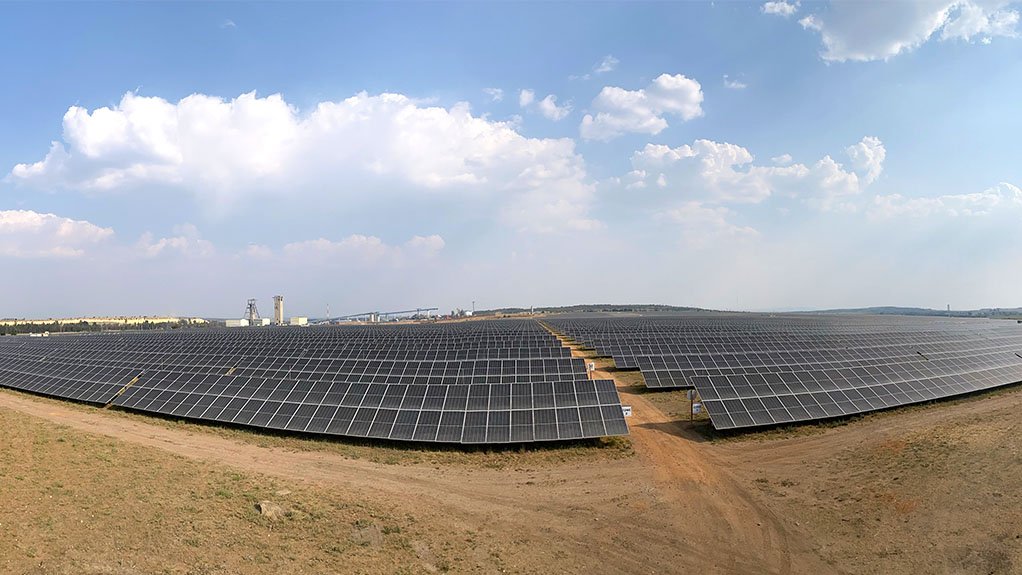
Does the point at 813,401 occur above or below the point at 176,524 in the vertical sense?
above

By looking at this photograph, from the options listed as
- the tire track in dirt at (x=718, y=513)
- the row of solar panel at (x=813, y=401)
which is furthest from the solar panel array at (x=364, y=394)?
the row of solar panel at (x=813, y=401)

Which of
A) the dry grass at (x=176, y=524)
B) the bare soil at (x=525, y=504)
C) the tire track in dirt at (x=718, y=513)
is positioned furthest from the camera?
the tire track in dirt at (x=718, y=513)

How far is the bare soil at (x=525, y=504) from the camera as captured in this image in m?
10.5

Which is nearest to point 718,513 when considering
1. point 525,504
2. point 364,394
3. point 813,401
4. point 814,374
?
point 525,504

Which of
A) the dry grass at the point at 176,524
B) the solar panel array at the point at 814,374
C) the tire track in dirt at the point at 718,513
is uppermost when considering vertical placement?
the solar panel array at the point at 814,374

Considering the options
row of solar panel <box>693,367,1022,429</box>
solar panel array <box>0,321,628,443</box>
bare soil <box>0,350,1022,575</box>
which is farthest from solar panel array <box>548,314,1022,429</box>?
solar panel array <box>0,321,628,443</box>

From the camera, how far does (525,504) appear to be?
572 inches

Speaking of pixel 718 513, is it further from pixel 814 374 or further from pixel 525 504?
pixel 814 374

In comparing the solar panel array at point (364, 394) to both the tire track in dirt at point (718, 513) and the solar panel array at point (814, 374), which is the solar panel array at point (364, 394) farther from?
the solar panel array at point (814, 374)

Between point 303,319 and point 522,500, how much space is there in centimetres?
19999

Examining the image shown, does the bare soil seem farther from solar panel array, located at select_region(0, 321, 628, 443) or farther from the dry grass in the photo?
solar panel array, located at select_region(0, 321, 628, 443)

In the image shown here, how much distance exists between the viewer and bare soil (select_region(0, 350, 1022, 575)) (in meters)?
10.5

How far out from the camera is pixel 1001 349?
41781mm

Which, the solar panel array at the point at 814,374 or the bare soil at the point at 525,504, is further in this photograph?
the solar panel array at the point at 814,374
